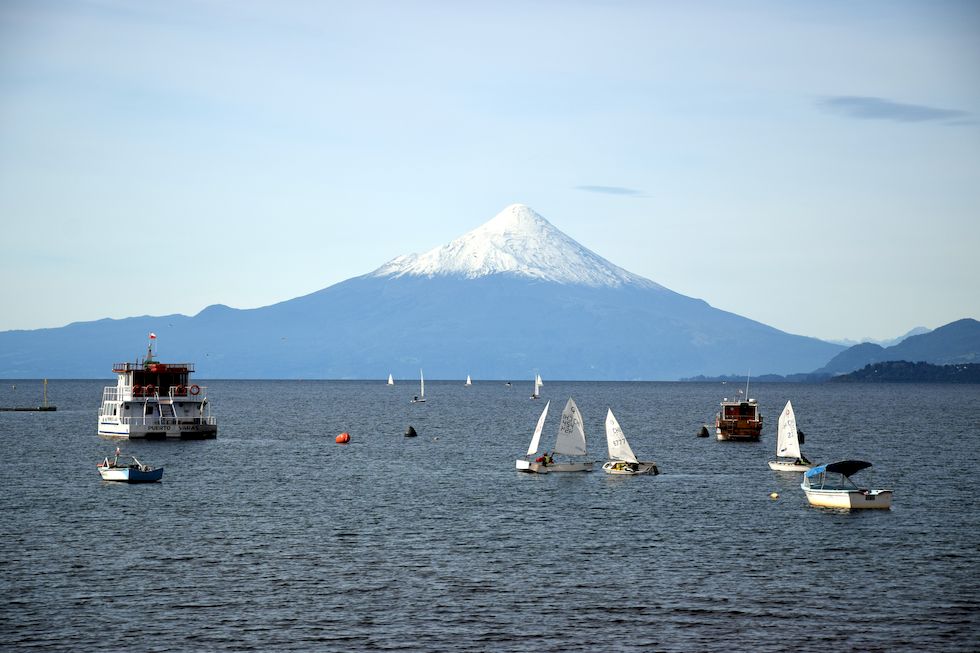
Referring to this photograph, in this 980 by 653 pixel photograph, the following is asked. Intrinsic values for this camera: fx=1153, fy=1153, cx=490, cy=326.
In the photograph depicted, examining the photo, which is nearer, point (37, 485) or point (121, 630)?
point (121, 630)

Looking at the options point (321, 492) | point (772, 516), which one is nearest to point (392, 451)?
point (321, 492)

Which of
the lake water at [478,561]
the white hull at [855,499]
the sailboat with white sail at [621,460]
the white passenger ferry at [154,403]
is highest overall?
the white passenger ferry at [154,403]

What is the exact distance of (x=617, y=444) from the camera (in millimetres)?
111875

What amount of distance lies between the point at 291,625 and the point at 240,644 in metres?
3.38

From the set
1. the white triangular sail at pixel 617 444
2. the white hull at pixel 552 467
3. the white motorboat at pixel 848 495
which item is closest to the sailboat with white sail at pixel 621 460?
the white triangular sail at pixel 617 444

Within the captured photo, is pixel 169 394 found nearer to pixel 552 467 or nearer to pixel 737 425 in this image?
pixel 552 467

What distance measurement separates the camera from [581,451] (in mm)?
114688

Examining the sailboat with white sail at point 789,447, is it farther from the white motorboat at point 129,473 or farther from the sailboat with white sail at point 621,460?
the white motorboat at point 129,473

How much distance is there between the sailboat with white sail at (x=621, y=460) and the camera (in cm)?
10896

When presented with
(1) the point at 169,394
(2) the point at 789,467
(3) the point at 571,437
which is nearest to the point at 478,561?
(3) the point at 571,437

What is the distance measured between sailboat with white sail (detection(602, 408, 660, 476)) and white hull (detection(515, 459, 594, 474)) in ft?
6.48

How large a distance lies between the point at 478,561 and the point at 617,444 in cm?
4821

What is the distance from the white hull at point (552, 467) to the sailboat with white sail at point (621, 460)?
1974 mm

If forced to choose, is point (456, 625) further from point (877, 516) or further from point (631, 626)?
point (877, 516)
